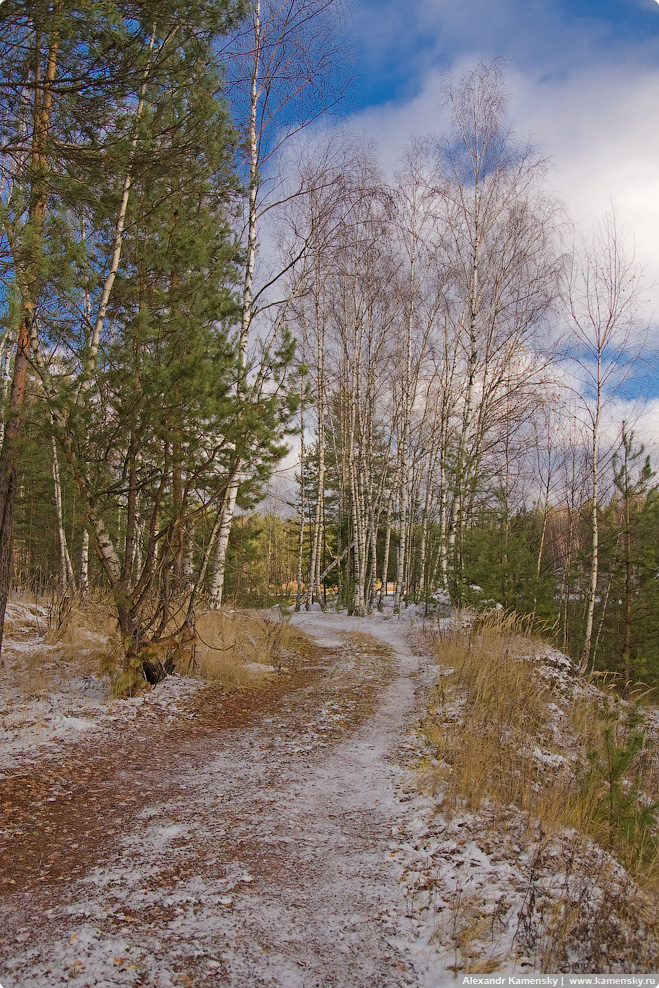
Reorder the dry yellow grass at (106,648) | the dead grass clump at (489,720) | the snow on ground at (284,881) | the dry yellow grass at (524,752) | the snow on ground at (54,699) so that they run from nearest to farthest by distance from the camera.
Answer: the snow on ground at (284,881)
the dry yellow grass at (524,752)
the dead grass clump at (489,720)
the snow on ground at (54,699)
the dry yellow grass at (106,648)

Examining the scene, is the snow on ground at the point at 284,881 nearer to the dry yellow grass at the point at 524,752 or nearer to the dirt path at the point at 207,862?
the dirt path at the point at 207,862

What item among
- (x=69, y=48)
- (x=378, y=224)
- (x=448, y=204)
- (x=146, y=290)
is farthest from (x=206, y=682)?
(x=448, y=204)

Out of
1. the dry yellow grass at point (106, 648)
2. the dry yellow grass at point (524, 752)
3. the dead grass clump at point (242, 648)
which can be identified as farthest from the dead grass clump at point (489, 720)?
the dry yellow grass at point (106, 648)

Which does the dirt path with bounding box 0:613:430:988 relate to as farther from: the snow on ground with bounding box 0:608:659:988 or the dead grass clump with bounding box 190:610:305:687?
the dead grass clump with bounding box 190:610:305:687

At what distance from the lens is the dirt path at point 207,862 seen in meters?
2.08

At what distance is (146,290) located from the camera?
207 inches

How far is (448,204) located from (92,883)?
586 inches

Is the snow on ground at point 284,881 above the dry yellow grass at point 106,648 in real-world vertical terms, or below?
below

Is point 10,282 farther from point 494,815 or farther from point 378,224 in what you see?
point 378,224

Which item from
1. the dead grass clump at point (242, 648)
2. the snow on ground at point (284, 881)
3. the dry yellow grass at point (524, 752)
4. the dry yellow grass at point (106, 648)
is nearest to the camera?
the snow on ground at point (284, 881)

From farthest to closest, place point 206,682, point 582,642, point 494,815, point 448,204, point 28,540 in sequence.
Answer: point 28,540 < point 448,204 < point 582,642 < point 206,682 < point 494,815

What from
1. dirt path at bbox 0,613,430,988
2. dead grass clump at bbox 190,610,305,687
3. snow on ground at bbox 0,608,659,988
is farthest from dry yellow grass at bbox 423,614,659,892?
dead grass clump at bbox 190,610,305,687

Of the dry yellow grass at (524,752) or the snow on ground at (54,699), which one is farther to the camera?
the snow on ground at (54,699)

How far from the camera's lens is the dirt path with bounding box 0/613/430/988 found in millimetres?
2076
